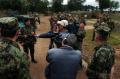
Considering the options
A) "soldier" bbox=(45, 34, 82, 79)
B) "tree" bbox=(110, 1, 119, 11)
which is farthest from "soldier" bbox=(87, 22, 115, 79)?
"tree" bbox=(110, 1, 119, 11)

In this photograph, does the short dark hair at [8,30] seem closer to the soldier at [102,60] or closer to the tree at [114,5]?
the soldier at [102,60]

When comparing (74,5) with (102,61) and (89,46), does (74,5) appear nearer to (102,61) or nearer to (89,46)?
(89,46)

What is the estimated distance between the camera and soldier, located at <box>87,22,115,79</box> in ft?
22.7

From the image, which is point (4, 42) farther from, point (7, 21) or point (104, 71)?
point (104, 71)

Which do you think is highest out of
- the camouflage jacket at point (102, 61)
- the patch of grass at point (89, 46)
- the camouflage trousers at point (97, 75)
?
the camouflage jacket at point (102, 61)

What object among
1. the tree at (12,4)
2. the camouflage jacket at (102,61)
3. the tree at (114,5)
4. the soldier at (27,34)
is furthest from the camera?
the tree at (114,5)

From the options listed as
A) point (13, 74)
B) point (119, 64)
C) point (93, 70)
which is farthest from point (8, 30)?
point (119, 64)

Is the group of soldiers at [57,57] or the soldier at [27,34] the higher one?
the group of soldiers at [57,57]

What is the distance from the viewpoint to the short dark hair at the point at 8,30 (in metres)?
5.59

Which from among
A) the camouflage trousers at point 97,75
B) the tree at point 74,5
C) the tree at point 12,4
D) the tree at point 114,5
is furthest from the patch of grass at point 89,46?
the tree at point 114,5

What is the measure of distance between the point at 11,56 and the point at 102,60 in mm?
1921

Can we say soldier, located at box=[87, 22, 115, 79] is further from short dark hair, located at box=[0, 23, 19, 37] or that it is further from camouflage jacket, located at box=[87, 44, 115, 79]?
short dark hair, located at box=[0, 23, 19, 37]

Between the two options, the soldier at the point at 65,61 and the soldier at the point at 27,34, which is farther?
the soldier at the point at 27,34

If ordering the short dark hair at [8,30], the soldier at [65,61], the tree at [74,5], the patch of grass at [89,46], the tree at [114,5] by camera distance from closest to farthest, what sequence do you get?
the short dark hair at [8,30] < the soldier at [65,61] < the patch of grass at [89,46] < the tree at [74,5] < the tree at [114,5]
